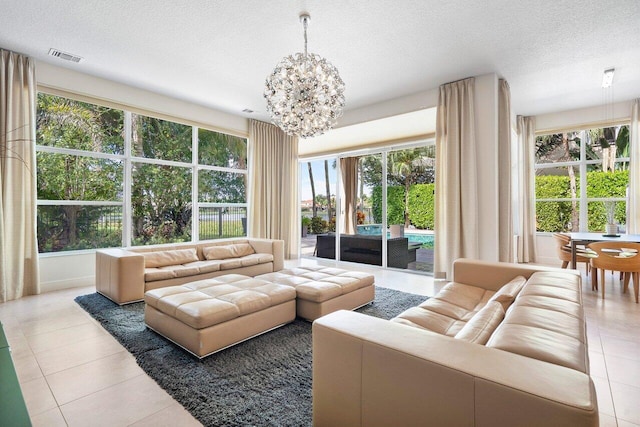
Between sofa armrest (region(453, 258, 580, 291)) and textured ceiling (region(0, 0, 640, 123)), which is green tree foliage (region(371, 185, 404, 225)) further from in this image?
sofa armrest (region(453, 258, 580, 291))

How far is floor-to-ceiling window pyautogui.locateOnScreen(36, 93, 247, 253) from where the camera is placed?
422 cm

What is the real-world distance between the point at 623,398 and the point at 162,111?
6.19 m

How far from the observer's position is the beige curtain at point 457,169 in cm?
436

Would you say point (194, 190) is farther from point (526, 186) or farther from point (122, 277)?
point (526, 186)

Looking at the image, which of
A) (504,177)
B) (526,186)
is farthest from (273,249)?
(526,186)

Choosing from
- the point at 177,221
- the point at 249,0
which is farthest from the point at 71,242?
the point at 249,0

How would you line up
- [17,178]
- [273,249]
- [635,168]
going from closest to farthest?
1. [17,178]
2. [273,249]
3. [635,168]

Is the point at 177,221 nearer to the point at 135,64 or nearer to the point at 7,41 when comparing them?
the point at 135,64

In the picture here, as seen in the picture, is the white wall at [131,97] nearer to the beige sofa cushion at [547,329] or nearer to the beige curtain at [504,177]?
the beige curtain at [504,177]

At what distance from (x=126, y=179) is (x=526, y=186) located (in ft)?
24.6

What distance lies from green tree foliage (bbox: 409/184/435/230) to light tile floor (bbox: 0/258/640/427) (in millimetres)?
2593

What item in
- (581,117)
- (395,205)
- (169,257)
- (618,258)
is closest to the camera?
(618,258)

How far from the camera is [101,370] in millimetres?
2107

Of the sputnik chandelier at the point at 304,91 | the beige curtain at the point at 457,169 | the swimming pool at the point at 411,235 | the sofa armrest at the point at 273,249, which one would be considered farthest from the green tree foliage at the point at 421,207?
the sputnik chandelier at the point at 304,91
